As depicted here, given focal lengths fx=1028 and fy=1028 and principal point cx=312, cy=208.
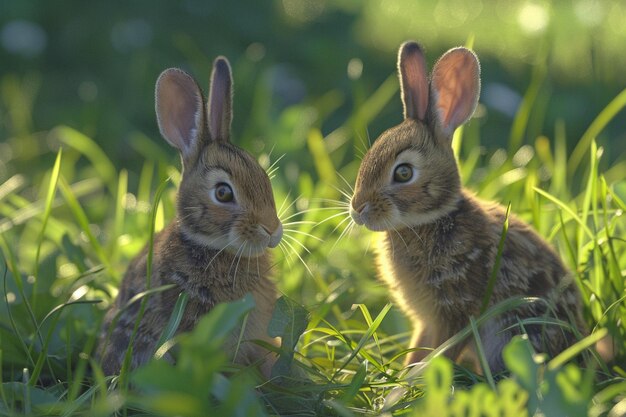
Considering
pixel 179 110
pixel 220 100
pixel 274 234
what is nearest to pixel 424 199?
pixel 274 234

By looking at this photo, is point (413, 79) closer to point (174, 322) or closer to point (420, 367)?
point (420, 367)

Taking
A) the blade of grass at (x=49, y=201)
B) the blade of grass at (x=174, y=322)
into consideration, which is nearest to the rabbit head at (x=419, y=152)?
the blade of grass at (x=174, y=322)

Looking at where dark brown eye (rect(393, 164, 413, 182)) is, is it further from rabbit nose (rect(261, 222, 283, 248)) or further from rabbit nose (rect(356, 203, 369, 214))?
rabbit nose (rect(261, 222, 283, 248))

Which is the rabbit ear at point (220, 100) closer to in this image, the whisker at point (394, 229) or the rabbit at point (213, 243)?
the rabbit at point (213, 243)

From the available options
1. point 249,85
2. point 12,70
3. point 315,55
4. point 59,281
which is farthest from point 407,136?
point 12,70

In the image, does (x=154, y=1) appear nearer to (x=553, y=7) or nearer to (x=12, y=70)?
(x=12, y=70)
